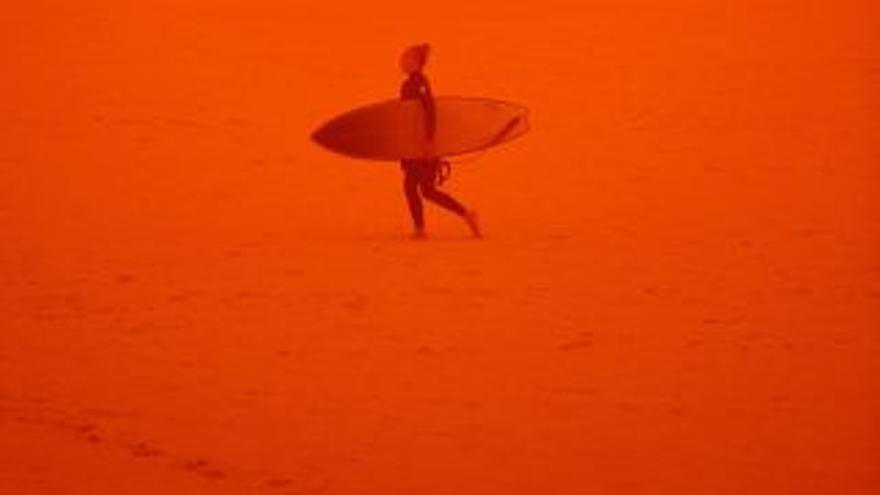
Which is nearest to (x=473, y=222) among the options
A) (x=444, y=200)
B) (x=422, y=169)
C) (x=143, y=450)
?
(x=444, y=200)

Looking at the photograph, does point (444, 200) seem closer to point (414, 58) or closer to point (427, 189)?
point (427, 189)

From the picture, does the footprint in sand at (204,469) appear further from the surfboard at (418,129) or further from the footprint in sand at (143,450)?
the surfboard at (418,129)

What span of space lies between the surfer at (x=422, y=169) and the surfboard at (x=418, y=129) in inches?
2.9

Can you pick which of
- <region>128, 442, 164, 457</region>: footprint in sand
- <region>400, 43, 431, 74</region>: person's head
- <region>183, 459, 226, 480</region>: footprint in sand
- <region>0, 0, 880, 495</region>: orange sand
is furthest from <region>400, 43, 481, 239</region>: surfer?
<region>183, 459, 226, 480</region>: footprint in sand

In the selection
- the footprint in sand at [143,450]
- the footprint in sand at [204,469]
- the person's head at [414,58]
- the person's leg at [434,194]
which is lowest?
the footprint in sand at [143,450]

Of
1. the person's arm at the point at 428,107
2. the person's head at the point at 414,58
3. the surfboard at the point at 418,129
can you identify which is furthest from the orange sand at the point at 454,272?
the person's head at the point at 414,58

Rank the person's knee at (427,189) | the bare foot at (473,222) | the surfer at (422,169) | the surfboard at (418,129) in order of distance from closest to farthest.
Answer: the surfer at (422,169), the person's knee at (427,189), the bare foot at (473,222), the surfboard at (418,129)

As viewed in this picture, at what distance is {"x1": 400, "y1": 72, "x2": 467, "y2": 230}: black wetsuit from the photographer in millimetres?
12625

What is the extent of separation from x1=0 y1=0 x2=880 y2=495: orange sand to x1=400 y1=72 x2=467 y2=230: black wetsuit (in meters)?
0.27

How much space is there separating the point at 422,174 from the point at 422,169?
0.03 metres

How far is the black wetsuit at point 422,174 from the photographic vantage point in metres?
12.6

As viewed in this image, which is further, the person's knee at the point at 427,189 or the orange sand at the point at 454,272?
the person's knee at the point at 427,189

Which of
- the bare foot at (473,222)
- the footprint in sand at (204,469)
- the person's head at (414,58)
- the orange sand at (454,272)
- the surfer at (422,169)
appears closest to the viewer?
the footprint in sand at (204,469)

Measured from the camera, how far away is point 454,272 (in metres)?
11.6
